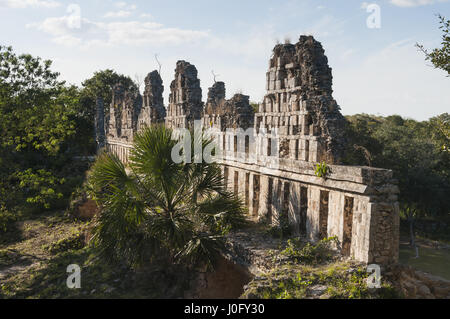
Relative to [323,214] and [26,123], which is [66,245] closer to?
[26,123]

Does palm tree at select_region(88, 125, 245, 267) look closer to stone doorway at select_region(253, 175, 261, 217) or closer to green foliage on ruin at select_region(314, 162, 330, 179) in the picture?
stone doorway at select_region(253, 175, 261, 217)

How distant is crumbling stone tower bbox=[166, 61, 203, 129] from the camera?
16528 millimetres

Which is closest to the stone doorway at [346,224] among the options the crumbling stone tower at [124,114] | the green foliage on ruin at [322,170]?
the green foliage on ruin at [322,170]

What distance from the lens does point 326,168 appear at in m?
8.38

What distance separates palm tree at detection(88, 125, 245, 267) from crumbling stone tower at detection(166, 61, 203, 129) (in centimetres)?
686

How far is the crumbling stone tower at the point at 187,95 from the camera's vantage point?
16528mm

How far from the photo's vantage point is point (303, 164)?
926 cm

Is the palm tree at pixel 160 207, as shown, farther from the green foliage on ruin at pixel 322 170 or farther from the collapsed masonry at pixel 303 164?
the green foliage on ruin at pixel 322 170

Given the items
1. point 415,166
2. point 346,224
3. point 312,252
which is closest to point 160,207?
point 312,252

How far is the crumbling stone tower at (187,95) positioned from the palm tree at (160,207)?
686 cm

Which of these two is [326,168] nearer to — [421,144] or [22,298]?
[22,298]

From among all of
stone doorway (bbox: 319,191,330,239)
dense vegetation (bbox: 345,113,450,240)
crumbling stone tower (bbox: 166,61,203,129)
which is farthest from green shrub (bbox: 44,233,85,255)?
dense vegetation (bbox: 345,113,450,240)
